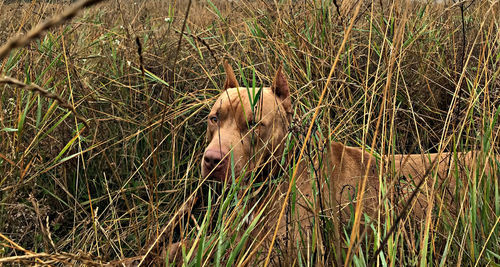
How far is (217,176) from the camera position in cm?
236

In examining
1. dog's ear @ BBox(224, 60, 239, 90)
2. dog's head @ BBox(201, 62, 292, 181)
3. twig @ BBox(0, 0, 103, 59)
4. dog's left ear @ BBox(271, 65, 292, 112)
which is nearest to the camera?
twig @ BBox(0, 0, 103, 59)

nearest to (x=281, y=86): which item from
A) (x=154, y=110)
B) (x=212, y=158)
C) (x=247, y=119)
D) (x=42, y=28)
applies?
(x=247, y=119)

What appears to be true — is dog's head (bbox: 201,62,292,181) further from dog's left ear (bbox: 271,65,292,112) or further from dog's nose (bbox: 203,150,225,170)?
dog's nose (bbox: 203,150,225,170)

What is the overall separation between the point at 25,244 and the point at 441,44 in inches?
115

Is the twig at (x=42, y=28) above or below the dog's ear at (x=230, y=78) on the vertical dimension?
below

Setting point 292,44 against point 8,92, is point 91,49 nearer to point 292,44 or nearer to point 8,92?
point 8,92

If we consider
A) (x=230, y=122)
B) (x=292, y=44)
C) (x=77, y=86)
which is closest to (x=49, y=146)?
(x=77, y=86)

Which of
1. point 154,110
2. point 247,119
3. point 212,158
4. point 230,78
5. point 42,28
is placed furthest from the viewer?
point 154,110

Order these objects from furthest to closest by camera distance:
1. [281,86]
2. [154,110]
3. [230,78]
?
[154,110]
[230,78]
[281,86]

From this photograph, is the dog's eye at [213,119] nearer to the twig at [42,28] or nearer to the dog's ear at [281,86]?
the dog's ear at [281,86]

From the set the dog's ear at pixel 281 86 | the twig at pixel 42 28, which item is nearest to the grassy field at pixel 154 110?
the dog's ear at pixel 281 86

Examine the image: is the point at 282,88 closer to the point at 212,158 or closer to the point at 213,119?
the point at 213,119

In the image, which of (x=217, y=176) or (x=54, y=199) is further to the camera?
(x=54, y=199)

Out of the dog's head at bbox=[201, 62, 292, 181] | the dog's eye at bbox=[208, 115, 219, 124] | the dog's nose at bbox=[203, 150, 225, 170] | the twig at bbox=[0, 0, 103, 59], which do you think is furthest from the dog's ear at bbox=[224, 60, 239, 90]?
the twig at bbox=[0, 0, 103, 59]
